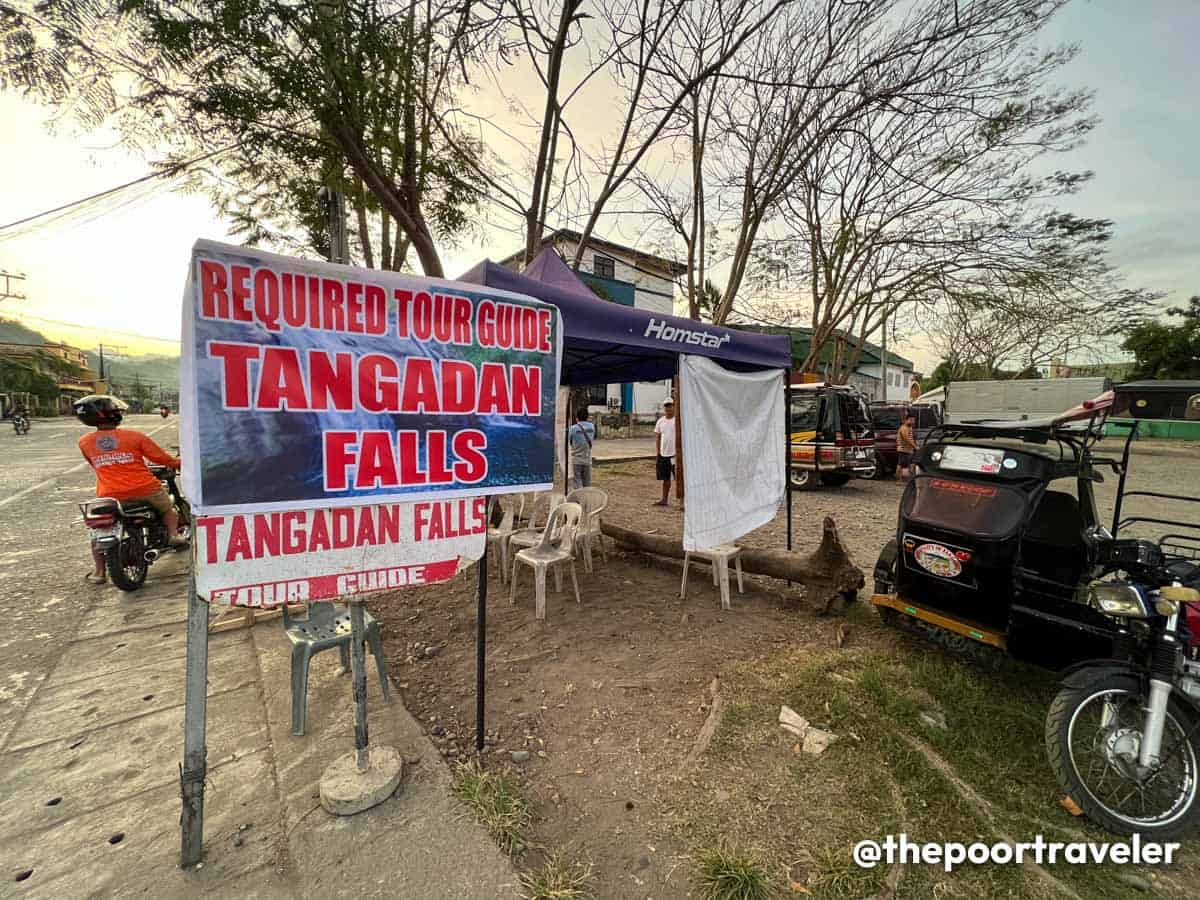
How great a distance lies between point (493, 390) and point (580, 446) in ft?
17.9

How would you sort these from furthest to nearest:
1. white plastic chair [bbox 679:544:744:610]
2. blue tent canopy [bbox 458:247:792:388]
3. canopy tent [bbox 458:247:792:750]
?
white plastic chair [bbox 679:544:744:610]
blue tent canopy [bbox 458:247:792:388]
canopy tent [bbox 458:247:792:750]

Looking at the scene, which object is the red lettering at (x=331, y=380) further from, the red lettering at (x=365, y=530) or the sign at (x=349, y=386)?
the red lettering at (x=365, y=530)

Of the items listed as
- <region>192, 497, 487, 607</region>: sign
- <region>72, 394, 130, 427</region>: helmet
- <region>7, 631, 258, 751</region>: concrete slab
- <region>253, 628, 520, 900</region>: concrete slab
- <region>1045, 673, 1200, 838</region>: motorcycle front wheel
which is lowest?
<region>253, 628, 520, 900</region>: concrete slab

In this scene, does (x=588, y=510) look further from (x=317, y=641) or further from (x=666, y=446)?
(x=666, y=446)

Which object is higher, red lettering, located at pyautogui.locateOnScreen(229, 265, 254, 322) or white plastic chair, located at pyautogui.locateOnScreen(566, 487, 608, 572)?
red lettering, located at pyautogui.locateOnScreen(229, 265, 254, 322)

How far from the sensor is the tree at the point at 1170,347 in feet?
85.2

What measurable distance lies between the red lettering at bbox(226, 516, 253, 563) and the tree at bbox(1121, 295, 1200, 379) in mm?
38437

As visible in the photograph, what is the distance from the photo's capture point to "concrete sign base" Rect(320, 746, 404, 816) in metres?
1.99

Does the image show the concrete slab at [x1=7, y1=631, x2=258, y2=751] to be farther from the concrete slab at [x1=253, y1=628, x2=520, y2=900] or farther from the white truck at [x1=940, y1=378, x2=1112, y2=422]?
the white truck at [x1=940, y1=378, x2=1112, y2=422]

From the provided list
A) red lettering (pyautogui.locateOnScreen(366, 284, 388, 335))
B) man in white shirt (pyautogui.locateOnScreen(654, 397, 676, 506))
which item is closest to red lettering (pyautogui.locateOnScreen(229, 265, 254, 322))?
red lettering (pyautogui.locateOnScreen(366, 284, 388, 335))

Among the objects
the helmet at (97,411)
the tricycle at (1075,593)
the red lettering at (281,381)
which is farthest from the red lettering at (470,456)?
the helmet at (97,411)

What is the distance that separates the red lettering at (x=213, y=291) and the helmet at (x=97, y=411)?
373 centimetres

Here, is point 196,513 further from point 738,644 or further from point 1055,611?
point 1055,611

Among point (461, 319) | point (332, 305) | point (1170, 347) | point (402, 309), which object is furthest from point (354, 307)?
point (1170, 347)
